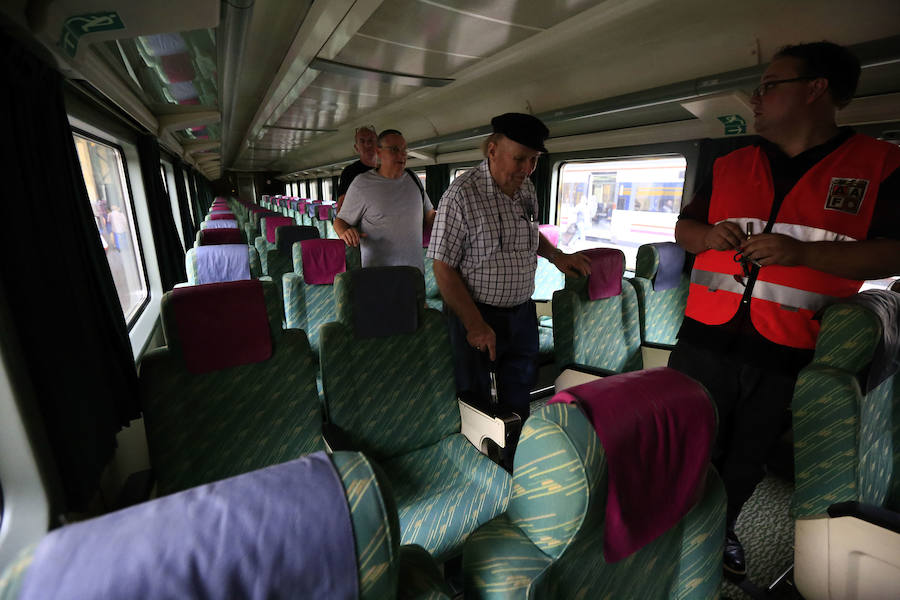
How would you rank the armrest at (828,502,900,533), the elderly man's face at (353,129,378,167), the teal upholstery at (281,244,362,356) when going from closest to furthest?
the armrest at (828,502,900,533) → the teal upholstery at (281,244,362,356) → the elderly man's face at (353,129,378,167)

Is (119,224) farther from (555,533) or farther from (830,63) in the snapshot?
(830,63)

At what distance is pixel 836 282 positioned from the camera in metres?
1.53

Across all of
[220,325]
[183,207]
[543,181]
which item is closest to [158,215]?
[183,207]

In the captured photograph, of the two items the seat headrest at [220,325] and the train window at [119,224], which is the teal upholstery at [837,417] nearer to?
the seat headrest at [220,325]

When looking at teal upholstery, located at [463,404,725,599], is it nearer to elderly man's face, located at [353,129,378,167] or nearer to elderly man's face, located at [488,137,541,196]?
elderly man's face, located at [488,137,541,196]

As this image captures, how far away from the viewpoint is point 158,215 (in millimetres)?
4539

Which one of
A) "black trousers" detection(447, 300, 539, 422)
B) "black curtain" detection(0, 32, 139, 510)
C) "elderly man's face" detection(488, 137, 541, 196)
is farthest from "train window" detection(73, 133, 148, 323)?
"elderly man's face" detection(488, 137, 541, 196)

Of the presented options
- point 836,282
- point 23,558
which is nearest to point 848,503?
point 836,282

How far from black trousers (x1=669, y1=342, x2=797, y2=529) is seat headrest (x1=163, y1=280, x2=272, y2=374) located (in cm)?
183

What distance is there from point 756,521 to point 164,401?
300 centimetres

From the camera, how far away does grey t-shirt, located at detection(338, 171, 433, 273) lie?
9.82ft

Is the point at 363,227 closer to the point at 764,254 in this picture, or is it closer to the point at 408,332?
the point at 408,332

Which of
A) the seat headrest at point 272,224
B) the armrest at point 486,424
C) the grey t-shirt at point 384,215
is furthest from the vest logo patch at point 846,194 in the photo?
the seat headrest at point 272,224

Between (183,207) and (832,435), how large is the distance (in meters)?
9.03
